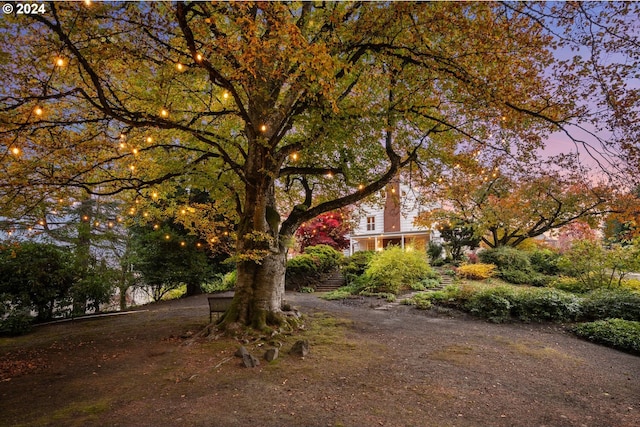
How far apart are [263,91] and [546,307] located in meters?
10.4

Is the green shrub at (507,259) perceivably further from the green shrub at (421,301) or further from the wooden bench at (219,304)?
the wooden bench at (219,304)

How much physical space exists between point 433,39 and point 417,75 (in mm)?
727

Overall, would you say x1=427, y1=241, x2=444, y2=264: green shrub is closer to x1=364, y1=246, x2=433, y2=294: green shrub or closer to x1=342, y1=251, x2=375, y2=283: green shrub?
x1=342, y1=251, x2=375, y2=283: green shrub

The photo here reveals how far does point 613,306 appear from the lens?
892 cm

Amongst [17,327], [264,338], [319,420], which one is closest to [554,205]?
[264,338]

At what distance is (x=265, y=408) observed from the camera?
399 centimetres

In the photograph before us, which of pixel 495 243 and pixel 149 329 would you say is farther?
pixel 495 243

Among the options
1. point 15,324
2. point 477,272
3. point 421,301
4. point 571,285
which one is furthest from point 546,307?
point 15,324

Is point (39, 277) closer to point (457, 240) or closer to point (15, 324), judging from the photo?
point (15, 324)

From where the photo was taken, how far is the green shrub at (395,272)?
46.8ft

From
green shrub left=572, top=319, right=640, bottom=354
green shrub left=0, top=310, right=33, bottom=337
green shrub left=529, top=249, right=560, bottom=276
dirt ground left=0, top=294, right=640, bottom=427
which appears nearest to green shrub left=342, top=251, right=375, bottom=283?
dirt ground left=0, top=294, right=640, bottom=427

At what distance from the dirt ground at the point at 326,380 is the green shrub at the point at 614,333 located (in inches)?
13.2

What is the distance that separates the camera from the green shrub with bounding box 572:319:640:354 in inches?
281

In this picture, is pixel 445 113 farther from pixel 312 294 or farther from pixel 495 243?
pixel 495 243
